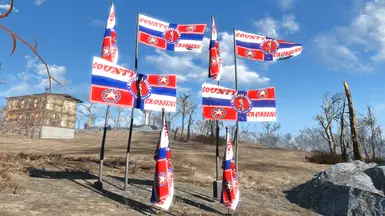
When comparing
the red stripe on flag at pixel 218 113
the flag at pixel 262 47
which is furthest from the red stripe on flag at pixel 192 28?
the red stripe on flag at pixel 218 113

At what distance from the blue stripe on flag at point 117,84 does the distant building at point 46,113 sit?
124ft

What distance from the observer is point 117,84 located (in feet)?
26.8

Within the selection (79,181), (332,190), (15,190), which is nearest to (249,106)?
(332,190)

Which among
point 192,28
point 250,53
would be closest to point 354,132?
point 250,53

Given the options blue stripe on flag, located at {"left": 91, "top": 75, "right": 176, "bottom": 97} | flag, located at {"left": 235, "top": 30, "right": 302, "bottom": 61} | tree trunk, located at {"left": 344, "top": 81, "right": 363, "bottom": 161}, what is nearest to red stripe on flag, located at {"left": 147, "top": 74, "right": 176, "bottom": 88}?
blue stripe on flag, located at {"left": 91, "top": 75, "right": 176, "bottom": 97}

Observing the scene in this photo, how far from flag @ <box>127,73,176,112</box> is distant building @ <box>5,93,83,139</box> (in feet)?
124

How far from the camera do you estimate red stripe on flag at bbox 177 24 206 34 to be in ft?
33.9

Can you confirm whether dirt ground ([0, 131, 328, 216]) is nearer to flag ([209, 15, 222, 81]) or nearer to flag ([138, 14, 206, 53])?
flag ([209, 15, 222, 81])

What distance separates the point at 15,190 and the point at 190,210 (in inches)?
176

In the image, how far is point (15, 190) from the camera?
7.32 metres

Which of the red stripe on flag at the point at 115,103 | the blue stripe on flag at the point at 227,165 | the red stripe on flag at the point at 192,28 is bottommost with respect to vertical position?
the blue stripe on flag at the point at 227,165

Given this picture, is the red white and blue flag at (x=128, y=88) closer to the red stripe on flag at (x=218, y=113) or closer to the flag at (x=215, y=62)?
the red stripe on flag at (x=218, y=113)

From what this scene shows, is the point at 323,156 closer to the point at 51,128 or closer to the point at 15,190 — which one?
the point at 15,190

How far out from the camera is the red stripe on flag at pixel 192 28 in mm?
10328
